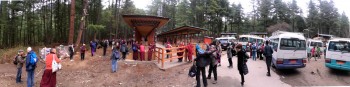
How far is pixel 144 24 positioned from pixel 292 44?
13.1 meters

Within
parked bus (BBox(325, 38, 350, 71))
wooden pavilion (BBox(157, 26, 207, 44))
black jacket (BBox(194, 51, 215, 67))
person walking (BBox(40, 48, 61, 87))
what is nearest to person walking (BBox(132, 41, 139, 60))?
wooden pavilion (BBox(157, 26, 207, 44))

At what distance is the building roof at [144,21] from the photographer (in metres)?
21.0

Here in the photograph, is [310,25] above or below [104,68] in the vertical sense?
above

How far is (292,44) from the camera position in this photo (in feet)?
40.5

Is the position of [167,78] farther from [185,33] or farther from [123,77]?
[185,33]

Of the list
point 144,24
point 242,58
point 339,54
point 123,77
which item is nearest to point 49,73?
point 123,77

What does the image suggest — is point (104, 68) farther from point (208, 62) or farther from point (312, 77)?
point (312, 77)

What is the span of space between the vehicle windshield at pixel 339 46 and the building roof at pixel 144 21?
1271 cm

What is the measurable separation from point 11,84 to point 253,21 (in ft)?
196

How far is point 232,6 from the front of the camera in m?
59.4

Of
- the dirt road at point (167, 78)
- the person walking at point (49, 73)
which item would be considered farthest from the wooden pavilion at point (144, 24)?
the person walking at point (49, 73)

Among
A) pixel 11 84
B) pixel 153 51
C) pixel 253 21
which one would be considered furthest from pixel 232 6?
pixel 11 84

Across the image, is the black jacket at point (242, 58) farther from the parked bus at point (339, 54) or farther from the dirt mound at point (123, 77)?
the parked bus at point (339, 54)

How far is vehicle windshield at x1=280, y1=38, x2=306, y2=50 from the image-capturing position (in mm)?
12181
